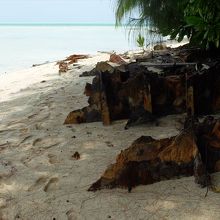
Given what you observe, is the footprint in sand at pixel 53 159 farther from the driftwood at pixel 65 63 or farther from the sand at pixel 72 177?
the driftwood at pixel 65 63

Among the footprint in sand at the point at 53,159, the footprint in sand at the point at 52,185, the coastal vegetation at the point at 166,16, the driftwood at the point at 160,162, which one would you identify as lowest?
the footprint in sand at the point at 53,159

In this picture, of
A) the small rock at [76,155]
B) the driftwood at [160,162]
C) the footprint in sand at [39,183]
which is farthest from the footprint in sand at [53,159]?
the driftwood at [160,162]

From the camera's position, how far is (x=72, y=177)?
3.26 meters

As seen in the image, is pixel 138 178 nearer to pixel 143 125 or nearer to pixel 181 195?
pixel 181 195

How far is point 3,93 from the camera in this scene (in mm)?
7883

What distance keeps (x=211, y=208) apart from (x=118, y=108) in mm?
2252

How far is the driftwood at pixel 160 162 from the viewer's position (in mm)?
2939

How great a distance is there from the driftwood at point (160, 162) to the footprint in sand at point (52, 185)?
33 cm

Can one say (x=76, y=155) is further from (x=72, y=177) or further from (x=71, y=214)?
(x=71, y=214)

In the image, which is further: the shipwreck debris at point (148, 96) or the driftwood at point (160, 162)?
the shipwreck debris at point (148, 96)

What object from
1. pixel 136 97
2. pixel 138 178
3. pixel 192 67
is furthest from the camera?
pixel 192 67

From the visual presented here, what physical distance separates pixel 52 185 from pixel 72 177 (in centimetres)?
18

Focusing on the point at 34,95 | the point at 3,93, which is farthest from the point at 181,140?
the point at 3,93

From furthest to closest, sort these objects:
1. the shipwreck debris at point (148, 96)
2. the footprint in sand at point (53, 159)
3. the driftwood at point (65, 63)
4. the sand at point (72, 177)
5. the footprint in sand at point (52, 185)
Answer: the driftwood at point (65, 63) < the shipwreck debris at point (148, 96) < the footprint in sand at point (53, 159) < the footprint in sand at point (52, 185) < the sand at point (72, 177)
